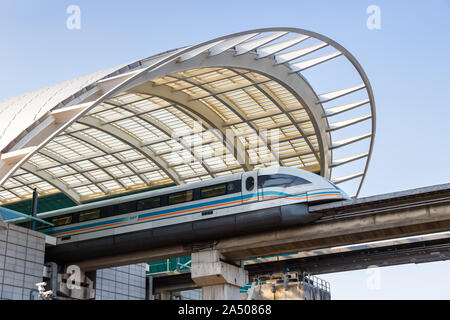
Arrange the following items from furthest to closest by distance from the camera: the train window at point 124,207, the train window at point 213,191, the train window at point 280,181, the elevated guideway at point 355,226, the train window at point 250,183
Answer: the train window at point 124,207 < the train window at point 213,191 < the train window at point 250,183 < the train window at point 280,181 < the elevated guideway at point 355,226

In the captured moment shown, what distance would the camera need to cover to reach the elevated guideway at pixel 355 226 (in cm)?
2268

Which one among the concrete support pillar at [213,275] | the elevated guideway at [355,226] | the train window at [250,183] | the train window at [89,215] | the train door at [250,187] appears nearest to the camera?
the elevated guideway at [355,226]

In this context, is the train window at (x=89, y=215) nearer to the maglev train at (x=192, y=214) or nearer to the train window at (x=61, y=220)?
the maglev train at (x=192, y=214)

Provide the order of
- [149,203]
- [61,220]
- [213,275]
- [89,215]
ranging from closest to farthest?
[213,275] < [149,203] < [89,215] < [61,220]

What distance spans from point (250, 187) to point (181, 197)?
3481 mm

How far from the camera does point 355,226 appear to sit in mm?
24000

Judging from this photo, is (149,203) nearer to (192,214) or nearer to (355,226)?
(192,214)

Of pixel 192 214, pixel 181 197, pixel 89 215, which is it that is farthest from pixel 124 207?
pixel 192 214

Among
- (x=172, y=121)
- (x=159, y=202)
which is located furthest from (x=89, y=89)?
(x=172, y=121)

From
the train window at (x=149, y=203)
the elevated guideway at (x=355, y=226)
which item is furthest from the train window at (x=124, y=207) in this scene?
the elevated guideway at (x=355, y=226)

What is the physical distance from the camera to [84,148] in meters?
40.5

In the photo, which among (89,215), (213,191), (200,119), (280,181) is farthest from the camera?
(200,119)

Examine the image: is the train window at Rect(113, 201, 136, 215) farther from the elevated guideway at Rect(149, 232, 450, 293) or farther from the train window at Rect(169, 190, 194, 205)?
the elevated guideway at Rect(149, 232, 450, 293)
